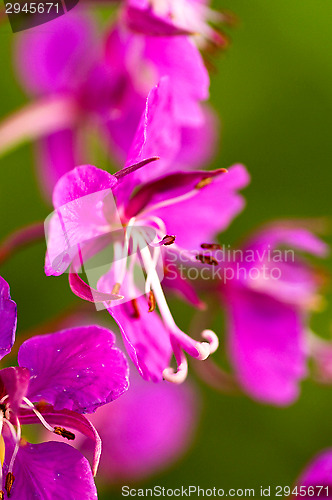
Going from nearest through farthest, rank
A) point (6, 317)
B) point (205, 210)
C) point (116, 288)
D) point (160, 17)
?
point (6, 317) → point (116, 288) → point (160, 17) → point (205, 210)

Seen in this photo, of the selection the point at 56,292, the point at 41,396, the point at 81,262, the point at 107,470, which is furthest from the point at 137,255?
the point at 56,292

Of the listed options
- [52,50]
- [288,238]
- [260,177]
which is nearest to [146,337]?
[288,238]

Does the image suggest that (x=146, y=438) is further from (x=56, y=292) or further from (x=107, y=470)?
(x=56, y=292)

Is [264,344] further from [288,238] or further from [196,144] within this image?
[196,144]

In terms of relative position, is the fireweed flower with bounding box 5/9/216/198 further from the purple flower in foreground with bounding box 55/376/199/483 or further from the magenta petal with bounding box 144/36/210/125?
the purple flower in foreground with bounding box 55/376/199/483

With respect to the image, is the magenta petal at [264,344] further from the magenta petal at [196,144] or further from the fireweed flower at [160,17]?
the fireweed flower at [160,17]

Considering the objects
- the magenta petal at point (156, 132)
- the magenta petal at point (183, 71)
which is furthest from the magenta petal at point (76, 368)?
the magenta petal at point (183, 71)
